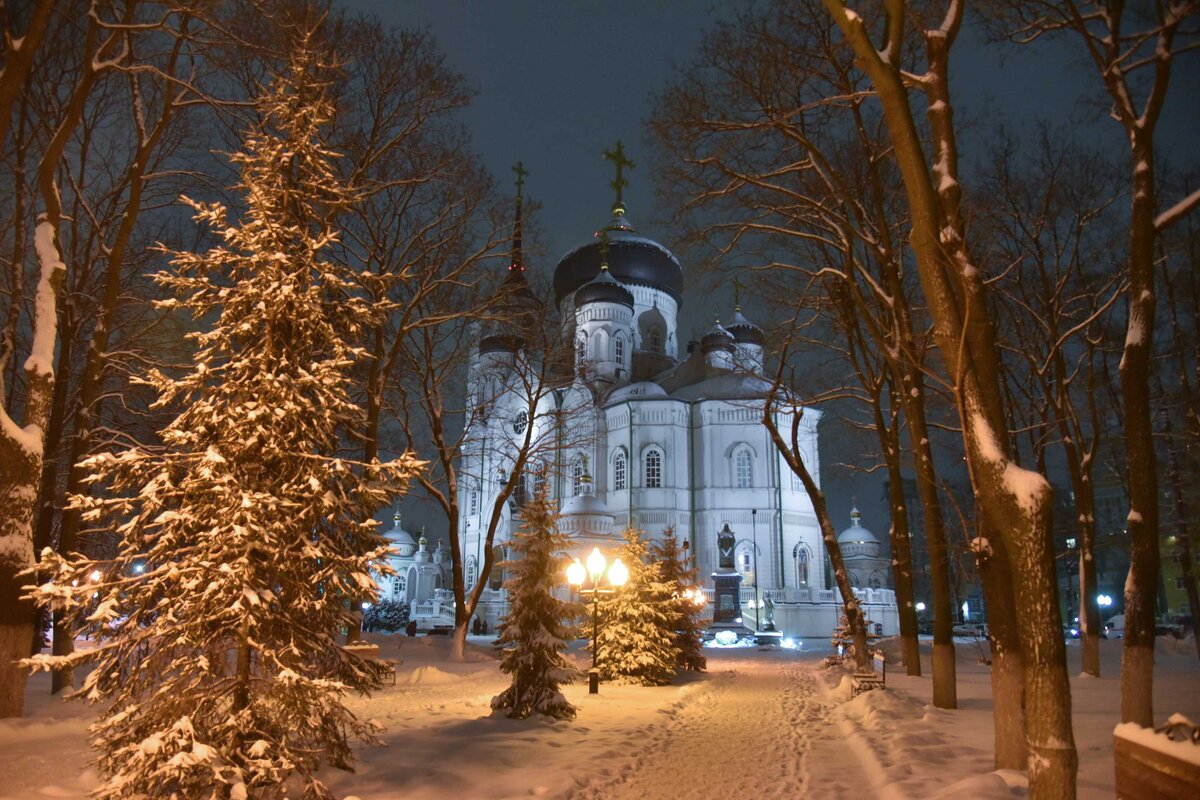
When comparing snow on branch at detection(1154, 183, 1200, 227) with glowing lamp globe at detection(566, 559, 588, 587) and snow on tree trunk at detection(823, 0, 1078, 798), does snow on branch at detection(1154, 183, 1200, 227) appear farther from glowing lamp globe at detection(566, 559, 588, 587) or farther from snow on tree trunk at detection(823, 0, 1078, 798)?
glowing lamp globe at detection(566, 559, 588, 587)

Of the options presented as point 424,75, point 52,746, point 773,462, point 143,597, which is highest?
point 424,75

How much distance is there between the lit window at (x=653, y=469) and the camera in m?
45.8

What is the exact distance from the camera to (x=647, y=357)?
56.2 meters

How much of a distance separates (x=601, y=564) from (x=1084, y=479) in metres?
9.75

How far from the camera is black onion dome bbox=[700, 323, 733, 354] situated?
2047 inches

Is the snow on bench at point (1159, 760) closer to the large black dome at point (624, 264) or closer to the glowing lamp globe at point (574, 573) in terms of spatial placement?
the glowing lamp globe at point (574, 573)

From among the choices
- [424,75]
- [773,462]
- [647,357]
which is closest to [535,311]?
[424,75]

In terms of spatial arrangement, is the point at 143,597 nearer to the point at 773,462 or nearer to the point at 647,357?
the point at 773,462

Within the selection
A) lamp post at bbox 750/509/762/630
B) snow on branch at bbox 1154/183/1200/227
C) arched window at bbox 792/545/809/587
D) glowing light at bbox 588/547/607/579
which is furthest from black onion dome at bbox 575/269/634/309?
snow on branch at bbox 1154/183/1200/227

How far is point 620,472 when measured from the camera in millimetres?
46812

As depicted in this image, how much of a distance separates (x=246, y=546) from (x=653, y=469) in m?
40.7

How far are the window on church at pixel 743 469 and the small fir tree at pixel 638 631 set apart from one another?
1061 inches

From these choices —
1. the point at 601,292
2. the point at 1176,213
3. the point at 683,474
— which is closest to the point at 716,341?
the point at 601,292

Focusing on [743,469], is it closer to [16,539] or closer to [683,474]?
[683,474]
